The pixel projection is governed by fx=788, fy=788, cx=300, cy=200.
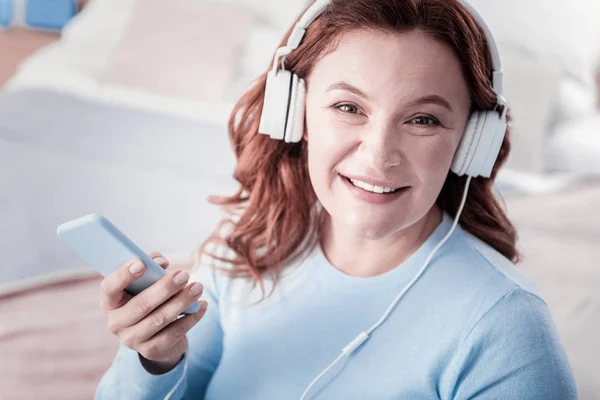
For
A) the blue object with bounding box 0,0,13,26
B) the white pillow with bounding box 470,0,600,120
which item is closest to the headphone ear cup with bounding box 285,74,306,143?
the white pillow with bounding box 470,0,600,120

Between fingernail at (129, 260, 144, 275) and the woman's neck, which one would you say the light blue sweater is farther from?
fingernail at (129, 260, 144, 275)

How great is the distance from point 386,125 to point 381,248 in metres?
0.22

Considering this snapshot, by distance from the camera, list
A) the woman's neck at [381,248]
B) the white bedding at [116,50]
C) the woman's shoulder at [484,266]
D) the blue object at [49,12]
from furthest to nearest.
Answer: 1. the blue object at [49,12]
2. the white bedding at [116,50]
3. the woman's neck at [381,248]
4. the woman's shoulder at [484,266]

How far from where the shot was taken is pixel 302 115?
108 cm

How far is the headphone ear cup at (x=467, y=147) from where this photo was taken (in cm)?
102

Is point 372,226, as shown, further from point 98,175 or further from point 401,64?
point 98,175

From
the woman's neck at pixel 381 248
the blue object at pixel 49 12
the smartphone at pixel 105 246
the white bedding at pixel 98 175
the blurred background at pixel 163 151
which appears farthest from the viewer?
the blue object at pixel 49 12

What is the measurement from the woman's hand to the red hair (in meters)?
0.21

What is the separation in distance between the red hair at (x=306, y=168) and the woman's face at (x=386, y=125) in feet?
0.06

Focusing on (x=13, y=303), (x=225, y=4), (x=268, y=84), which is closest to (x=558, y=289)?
(x=268, y=84)

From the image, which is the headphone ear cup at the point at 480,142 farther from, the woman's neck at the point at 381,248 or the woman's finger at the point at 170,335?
the woman's finger at the point at 170,335

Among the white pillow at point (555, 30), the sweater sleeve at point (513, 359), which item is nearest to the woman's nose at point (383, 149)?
the sweater sleeve at point (513, 359)

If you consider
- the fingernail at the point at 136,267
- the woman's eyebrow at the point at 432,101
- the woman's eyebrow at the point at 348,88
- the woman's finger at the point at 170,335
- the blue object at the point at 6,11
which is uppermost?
the woman's eyebrow at the point at 432,101

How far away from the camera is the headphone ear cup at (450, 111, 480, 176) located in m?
1.02
